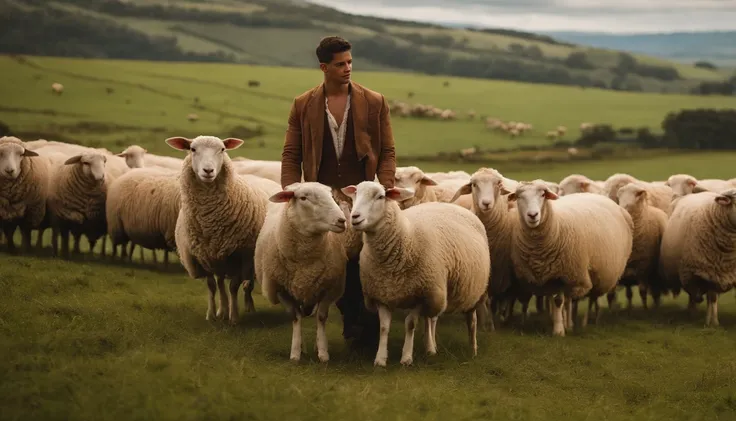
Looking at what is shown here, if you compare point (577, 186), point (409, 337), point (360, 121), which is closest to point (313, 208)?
point (360, 121)

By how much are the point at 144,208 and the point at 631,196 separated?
6.82 meters

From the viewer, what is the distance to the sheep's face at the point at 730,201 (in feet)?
36.4

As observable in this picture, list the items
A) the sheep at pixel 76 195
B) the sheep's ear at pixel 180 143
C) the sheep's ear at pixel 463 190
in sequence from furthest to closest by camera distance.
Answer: the sheep at pixel 76 195, the sheep's ear at pixel 463 190, the sheep's ear at pixel 180 143

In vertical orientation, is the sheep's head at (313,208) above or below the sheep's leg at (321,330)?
above

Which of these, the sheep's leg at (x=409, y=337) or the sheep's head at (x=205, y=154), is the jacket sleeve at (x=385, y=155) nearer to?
the sheep's leg at (x=409, y=337)

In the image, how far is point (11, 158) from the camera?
40.1 ft

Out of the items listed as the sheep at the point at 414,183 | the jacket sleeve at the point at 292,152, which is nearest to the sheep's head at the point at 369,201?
the jacket sleeve at the point at 292,152

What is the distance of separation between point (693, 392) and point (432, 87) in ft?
139

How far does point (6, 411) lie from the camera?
5.42 m

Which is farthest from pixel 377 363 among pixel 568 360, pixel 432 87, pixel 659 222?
pixel 432 87

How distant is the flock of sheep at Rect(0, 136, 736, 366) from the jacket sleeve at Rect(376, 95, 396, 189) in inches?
13.9

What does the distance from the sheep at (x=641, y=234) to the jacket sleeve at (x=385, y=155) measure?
18.7 ft

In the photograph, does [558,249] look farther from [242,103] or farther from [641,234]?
[242,103]

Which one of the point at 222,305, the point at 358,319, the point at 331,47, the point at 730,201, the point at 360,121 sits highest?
the point at 331,47
